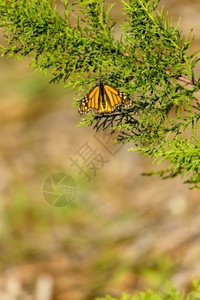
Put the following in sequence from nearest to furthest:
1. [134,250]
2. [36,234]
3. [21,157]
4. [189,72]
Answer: [189,72], [134,250], [36,234], [21,157]

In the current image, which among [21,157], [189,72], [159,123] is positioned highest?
[189,72]

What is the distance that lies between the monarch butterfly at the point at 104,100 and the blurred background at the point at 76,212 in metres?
3.06

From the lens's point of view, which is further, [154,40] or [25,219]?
[25,219]

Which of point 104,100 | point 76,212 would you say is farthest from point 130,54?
point 76,212

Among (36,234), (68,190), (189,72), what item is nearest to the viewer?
(189,72)

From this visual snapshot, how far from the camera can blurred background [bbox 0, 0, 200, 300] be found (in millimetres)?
5418

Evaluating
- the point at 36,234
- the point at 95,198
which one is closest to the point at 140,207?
the point at 95,198

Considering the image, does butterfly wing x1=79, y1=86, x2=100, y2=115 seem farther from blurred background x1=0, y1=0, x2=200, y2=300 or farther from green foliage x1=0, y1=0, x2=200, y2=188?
blurred background x1=0, y1=0, x2=200, y2=300

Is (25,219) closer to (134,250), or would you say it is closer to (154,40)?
(134,250)

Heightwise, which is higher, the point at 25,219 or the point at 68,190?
the point at 68,190

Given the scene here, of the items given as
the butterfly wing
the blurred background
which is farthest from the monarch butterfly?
the blurred background

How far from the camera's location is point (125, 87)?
210 cm

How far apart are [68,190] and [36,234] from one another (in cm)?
77

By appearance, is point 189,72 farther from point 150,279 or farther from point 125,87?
point 150,279
